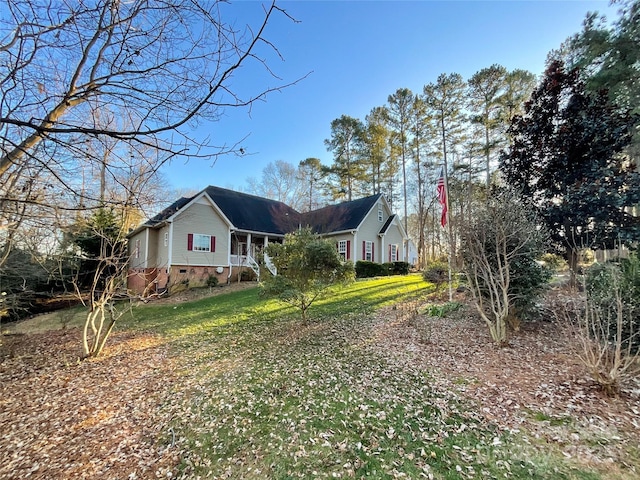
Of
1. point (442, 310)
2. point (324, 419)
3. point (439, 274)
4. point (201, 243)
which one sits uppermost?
point (201, 243)

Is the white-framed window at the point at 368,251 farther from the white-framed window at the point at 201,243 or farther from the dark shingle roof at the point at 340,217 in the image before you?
the white-framed window at the point at 201,243

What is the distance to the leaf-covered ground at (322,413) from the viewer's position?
3023mm

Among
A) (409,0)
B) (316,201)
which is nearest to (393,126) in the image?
(316,201)

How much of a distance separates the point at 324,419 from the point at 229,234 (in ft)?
50.5

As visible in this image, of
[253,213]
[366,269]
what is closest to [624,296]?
[366,269]

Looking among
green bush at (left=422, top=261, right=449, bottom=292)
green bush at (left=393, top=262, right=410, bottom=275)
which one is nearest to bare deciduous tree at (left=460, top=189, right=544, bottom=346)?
green bush at (left=422, top=261, right=449, bottom=292)

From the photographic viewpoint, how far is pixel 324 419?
3824mm

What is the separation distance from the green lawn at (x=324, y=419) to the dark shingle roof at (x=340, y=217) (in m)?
12.9

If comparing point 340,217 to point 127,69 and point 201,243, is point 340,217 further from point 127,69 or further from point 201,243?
point 127,69

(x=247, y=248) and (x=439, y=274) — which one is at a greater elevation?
(x=247, y=248)

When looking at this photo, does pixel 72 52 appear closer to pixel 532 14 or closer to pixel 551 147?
pixel 532 14

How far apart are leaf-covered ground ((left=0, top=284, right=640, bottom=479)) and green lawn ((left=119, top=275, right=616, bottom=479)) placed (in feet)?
0.06

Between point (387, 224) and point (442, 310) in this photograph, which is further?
point (387, 224)

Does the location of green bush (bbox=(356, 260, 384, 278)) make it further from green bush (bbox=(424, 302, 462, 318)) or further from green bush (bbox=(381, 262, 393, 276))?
green bush (bbox=(424, 302, 462, 318))
